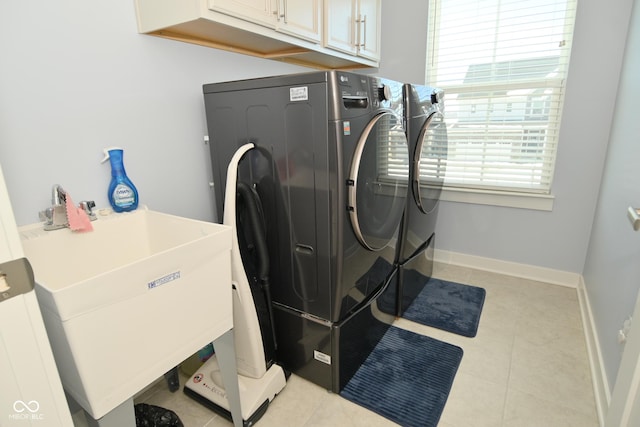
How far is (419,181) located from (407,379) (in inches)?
41.9

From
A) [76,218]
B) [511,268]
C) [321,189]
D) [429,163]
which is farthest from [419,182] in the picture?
[76,218]

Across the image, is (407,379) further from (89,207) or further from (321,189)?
(89,207)

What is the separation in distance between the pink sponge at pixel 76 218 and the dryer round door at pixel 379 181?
0.95 m

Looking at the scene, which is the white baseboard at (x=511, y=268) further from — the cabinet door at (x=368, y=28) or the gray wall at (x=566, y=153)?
the cabinet door at (x=368, y=28)

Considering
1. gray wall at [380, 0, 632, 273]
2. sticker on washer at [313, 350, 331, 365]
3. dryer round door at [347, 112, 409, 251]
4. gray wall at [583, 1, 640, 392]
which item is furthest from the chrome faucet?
gray wall at [380, 0, 632, 273]

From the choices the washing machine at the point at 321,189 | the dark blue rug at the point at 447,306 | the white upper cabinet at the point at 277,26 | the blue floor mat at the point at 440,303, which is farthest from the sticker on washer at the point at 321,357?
the white upper cabinet at the point at 277,26

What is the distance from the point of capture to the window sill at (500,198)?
2.53 metres

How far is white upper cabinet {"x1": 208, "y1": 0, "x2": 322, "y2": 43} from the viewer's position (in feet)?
4.79

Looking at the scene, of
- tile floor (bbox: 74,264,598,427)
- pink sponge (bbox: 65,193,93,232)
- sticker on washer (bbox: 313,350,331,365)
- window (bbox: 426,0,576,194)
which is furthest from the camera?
window (bbox: 426,0,576,194)

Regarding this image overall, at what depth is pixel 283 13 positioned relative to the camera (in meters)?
1.70

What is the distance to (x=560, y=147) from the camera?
7.90 feet

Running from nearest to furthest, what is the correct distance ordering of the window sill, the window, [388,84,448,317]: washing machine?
[388,84,448,317]: washing machine
the window
the window sill

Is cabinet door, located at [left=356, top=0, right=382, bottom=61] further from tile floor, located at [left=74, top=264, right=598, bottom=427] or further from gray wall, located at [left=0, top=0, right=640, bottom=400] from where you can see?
tile floor, located at [left=74, top=264, right=598, bottom=427]

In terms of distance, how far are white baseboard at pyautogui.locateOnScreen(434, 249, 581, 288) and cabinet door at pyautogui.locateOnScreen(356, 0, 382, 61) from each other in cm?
Answer: 174
